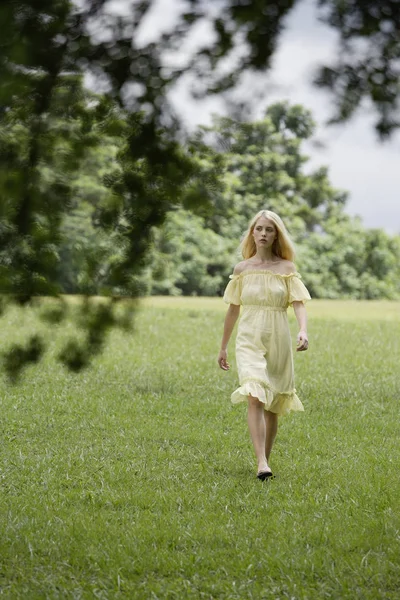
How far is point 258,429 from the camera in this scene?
734 cm

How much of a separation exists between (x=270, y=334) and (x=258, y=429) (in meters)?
0.68

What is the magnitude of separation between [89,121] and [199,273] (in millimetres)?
31140

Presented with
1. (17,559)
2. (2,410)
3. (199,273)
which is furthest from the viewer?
(199,273)

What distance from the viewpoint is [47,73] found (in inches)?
173

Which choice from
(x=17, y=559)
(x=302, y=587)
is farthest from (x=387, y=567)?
(x=17, y=559)

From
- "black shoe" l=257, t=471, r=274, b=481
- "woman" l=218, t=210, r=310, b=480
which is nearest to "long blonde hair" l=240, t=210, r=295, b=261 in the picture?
"woman" l=218, t=210, r=310, b=480

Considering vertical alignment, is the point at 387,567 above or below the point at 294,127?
below

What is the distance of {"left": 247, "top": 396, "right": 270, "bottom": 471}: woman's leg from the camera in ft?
24.0

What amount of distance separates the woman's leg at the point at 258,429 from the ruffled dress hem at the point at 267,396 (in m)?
0.06

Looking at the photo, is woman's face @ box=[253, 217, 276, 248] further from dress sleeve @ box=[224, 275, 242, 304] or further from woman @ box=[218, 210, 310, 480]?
dress sleeve @ box=[224, 275, 242, 304]

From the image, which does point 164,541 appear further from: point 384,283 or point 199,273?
point 384,283

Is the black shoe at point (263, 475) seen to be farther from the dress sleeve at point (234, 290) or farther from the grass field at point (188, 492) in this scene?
the dress sleeve at point (234, 290)

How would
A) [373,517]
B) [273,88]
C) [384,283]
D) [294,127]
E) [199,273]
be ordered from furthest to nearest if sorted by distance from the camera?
[384,283]
[199,273]
[373,517]
[294,127]
[273,88]

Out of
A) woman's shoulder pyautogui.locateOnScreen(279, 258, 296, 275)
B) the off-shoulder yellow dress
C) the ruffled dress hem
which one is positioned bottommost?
the ruffled dress hem
